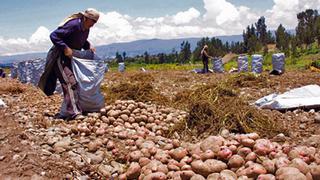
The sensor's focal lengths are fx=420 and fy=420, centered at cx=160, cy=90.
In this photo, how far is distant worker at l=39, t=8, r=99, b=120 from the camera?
16.8 feet

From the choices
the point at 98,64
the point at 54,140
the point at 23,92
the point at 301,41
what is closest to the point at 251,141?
the point at 54,140

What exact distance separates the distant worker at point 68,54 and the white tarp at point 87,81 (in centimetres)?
7

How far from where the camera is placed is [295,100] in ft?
19.8

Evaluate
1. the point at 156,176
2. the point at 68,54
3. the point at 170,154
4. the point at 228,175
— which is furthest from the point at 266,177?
the point at 68,54

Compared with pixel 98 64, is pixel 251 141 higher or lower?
lower

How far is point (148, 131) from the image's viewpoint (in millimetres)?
4539

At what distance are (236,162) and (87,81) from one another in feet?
8.85

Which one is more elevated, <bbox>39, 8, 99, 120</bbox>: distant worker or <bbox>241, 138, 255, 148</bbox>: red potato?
<bbox>39, 8, 99, 120</bbox>: distant worker

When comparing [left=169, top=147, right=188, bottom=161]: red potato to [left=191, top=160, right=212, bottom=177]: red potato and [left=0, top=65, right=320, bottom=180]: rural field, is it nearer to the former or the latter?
[left=0, top=65, right=320, bottom=180]: rural field

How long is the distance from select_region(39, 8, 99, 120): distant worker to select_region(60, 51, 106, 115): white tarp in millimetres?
72

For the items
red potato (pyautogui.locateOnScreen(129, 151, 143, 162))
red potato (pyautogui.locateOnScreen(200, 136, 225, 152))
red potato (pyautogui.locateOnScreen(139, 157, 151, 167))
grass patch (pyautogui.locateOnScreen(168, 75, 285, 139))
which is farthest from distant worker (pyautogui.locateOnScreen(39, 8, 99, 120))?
red potato (pyautogui.locateOnScreen(200, 136, 225, 152))

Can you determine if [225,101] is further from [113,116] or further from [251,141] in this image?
[251,141]

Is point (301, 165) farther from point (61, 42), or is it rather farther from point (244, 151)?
point (61, 42)

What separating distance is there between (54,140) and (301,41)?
42.5 meters
